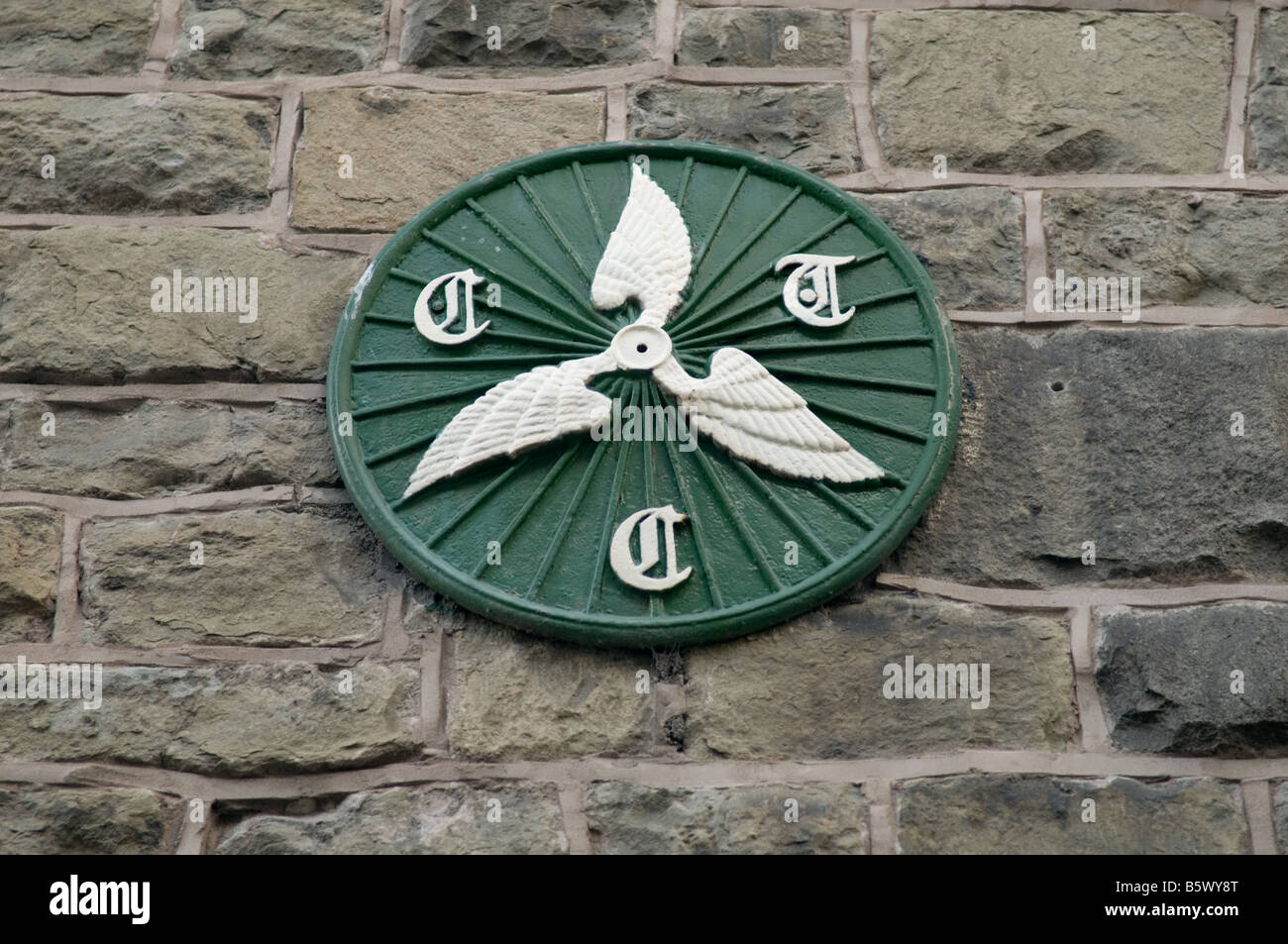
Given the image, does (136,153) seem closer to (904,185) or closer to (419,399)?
(419,399)

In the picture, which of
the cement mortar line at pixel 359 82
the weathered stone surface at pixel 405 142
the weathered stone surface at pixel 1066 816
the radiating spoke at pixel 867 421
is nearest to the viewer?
the weathered stone surface at pixel 1066 816

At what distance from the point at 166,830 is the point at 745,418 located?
1111 mm

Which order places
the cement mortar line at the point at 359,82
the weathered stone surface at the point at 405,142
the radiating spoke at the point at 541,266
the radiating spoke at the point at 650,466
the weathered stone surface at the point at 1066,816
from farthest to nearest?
the cement mortar line at the point at 359,82, the weathered stone surface at the point at 405,142, the radiating spoke at the point at 541,266, the radiating spoke at the point at 650,466, the weathered stone surface at the point at 1066,816

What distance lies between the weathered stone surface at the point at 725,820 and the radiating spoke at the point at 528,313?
75 cm

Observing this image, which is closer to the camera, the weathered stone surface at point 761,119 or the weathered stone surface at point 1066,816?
the weathered stone surface at point 1066,816

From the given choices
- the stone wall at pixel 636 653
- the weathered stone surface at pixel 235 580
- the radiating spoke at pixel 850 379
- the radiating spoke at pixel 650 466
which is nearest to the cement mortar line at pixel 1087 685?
the stone wall at pixel 636 653

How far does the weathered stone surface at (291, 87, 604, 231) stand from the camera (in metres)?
2.93

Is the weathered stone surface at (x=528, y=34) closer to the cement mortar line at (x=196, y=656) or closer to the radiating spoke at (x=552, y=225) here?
the radiating spoke at (x=552, y=225)

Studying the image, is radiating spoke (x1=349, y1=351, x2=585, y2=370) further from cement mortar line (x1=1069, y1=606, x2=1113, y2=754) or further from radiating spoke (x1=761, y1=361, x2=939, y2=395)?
cement mortar line (x1=1069, y1=606, x2=1113, y2=754)

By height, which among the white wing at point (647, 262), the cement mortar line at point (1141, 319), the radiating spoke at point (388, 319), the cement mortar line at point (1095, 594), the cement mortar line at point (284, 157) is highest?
the cement mortar line at point (284, 157)

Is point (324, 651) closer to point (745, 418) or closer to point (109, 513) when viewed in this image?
point (109, 513)

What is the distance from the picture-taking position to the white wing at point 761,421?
8.63ft

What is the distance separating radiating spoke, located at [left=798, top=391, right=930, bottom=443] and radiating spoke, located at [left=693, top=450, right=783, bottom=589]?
0.66 ft

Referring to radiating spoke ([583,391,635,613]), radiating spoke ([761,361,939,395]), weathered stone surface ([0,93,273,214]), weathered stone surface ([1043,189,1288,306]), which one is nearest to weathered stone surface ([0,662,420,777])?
radiating spoke ([583,391,635,613])
